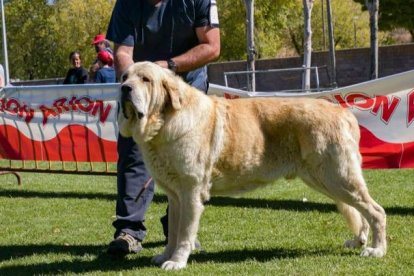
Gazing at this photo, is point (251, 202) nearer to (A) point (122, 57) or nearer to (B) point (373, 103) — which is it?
(B) point (373, 103)

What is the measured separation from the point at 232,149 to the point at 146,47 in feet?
4.08

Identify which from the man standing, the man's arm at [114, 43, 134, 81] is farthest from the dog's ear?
the man's arm at [114, 43, 134, 81]

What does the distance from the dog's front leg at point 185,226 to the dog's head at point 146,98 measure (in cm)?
56

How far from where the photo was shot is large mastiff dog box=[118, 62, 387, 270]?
4.83 metres

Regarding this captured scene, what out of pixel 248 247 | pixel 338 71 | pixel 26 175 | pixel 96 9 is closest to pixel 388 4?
pixel 338 71

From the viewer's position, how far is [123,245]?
17.8ft

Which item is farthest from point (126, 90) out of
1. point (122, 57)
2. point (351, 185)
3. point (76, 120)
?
point (76, 120)

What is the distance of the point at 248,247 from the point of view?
5.85 m

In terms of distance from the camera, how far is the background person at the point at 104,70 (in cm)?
1113

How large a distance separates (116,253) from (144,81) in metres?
1.61

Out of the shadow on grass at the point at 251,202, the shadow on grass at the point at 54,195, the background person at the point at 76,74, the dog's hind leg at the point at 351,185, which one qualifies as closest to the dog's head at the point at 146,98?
the dog's hind leg at the point at 351,185

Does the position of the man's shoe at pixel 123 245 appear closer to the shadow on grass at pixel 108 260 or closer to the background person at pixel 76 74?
the shadow on grass at pixel 108 260

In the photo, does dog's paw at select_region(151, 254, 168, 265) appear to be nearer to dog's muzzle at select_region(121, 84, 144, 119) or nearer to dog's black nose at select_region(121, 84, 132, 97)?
dog's muzzle at select_region(121, 84, 144, 119)

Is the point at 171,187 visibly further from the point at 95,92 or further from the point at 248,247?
the point at 95,92
